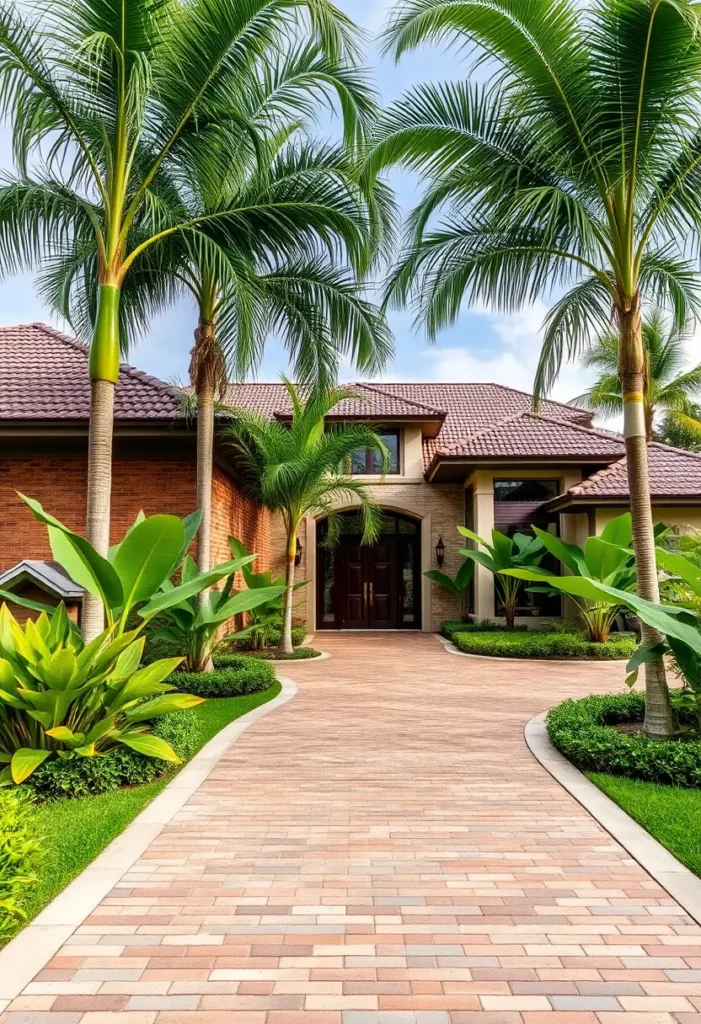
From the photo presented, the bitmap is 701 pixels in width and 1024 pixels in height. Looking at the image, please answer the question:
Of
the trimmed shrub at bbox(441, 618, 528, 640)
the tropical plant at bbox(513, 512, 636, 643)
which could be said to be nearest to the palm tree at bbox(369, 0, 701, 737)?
the tropical plant at bbox(513, 512, 636, 643)

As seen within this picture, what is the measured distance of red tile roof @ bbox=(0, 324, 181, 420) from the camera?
12.2 metres

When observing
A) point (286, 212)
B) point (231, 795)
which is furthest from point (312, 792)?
point (286, 212)

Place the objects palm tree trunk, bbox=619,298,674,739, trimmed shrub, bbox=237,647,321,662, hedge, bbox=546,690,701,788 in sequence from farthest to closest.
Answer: trimmed shrub, bbox=237,647,321,662
palm tree trunk, bbox=619,298,674,739
hedge, bbox=546,690,701,788

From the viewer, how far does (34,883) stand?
4.02 metres

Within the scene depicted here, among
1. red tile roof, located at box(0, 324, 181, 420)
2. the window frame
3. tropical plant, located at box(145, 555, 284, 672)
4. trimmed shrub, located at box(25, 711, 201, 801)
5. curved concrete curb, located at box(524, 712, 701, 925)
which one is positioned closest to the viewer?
curved concrete curb, located at box(524, 712, 701, 925)

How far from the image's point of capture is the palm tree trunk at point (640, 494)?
692 centimetres

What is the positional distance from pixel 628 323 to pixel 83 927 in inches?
263

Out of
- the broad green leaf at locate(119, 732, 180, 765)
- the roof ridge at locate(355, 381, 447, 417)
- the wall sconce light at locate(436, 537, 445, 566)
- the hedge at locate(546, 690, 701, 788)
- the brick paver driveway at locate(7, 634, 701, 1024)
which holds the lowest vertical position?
the brick paver driveway at locate(7, 634, 701, 1024)

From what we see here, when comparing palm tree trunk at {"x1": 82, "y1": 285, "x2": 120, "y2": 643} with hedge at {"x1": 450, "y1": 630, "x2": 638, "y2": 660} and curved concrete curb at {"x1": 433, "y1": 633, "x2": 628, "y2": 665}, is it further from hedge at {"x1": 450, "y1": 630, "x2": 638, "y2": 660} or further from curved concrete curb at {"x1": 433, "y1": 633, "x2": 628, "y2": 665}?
hedge at {"x1": 450, "y1": 630, "x2": 638, "y2": 660}

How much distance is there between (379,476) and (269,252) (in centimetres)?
1225

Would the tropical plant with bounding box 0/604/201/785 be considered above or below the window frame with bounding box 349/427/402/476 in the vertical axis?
below

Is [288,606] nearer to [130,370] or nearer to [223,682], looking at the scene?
[223,682]

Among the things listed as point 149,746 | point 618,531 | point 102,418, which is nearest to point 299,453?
point 618,531

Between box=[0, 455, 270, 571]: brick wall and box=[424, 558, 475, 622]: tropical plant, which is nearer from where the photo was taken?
box=[0, 455, 270, 571]: brick wall
